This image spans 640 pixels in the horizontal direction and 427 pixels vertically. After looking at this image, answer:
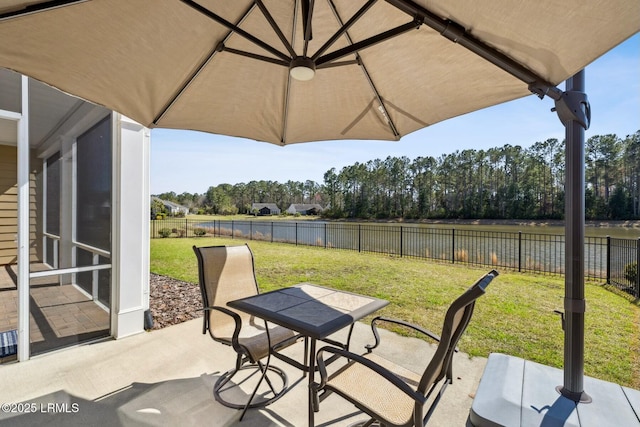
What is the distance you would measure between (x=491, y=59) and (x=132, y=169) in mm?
3582

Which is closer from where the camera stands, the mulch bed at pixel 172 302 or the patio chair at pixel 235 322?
the patio chair at pixel 235 322

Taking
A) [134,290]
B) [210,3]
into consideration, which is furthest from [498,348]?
→ [134,290]

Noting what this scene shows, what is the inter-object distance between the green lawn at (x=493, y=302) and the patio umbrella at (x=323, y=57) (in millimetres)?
1524

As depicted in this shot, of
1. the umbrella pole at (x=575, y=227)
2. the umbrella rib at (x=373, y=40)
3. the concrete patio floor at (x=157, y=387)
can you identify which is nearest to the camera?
the umbrella rib at (x=373, y=40)

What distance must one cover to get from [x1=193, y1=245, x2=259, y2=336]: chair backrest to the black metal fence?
552 cm

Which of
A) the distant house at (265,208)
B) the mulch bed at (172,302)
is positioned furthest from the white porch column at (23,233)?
the distant house at (265,208)

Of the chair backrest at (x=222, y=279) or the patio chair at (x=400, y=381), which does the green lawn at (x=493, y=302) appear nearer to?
the patio chair at (x=400, y=381)

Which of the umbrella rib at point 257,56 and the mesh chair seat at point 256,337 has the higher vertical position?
the umbrella rib at point 257,56

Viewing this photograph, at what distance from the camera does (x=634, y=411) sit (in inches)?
63.4

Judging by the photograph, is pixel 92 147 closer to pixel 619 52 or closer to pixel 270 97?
pixel 270 97

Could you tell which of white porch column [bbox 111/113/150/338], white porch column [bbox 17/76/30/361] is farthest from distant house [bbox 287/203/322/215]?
white porch column [bbox 17/76/30/361]

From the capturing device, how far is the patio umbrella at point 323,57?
1299 millimetres

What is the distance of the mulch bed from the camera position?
3.82 m

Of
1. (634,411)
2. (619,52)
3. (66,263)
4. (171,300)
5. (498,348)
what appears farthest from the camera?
(171,300)
